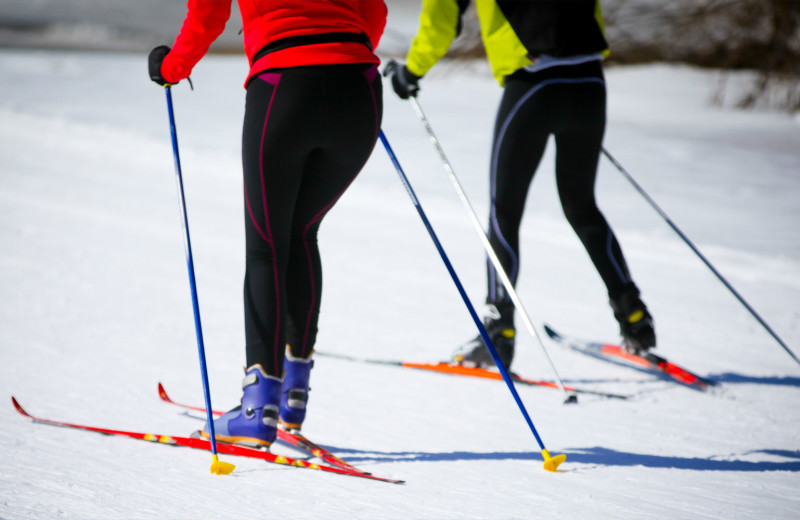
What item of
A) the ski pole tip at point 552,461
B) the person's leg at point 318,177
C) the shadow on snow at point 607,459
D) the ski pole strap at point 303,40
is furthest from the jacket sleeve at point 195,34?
the ski pole tip at point 552,461

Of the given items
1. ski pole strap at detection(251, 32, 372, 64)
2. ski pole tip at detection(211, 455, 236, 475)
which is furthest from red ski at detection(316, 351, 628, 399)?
ski pole strap at detection(251, 32, 372, 64)

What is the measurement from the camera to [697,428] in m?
2.64

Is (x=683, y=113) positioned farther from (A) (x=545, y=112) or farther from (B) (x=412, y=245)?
(A) (x=545, y=112)

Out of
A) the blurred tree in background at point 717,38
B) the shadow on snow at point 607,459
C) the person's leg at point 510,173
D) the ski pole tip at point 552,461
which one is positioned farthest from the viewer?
the blurred tree in background at point 717,38

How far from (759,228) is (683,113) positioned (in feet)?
18.5

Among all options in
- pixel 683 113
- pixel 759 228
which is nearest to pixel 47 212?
pixel 759 228

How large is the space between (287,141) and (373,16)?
423 millimetres

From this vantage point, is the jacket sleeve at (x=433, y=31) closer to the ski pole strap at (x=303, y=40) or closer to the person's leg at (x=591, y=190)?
the person's leg at (x=591, y=190)

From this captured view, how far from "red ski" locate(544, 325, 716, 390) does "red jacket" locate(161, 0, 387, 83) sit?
1.84 m

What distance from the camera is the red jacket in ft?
6.21

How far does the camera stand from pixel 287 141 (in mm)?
1934

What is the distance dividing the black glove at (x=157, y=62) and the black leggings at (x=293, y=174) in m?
0.29

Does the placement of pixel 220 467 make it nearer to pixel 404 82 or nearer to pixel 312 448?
pixel 312 448

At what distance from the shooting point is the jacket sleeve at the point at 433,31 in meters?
2.82
